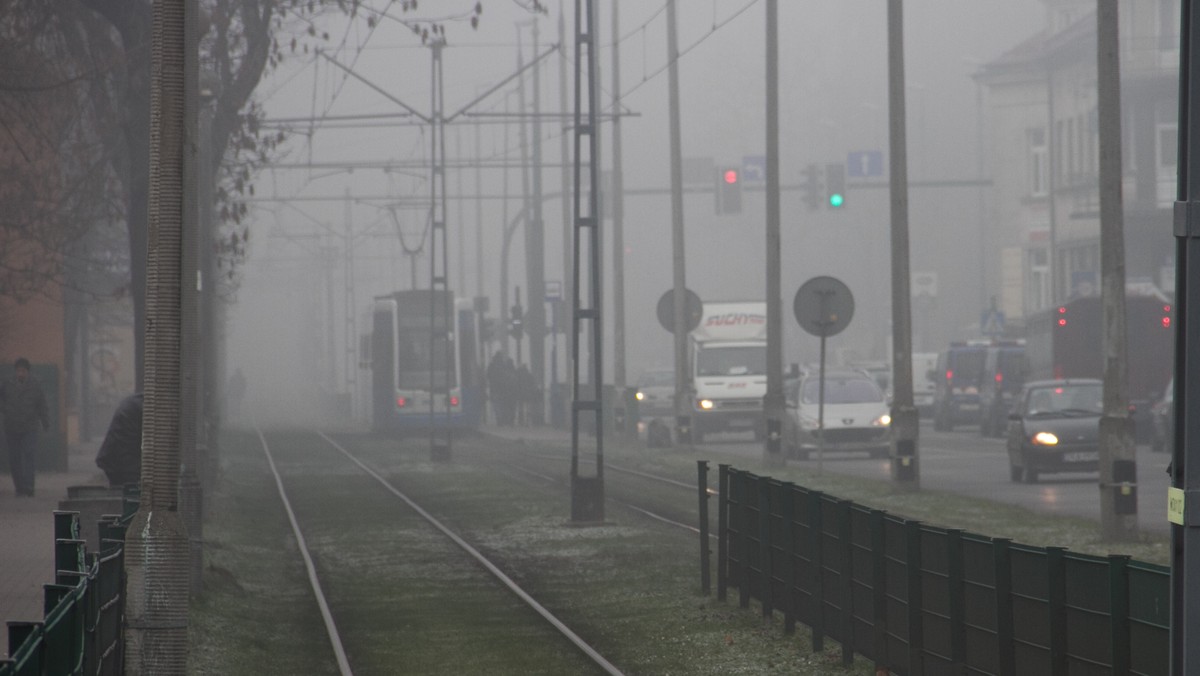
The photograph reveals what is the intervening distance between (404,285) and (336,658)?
125 metres

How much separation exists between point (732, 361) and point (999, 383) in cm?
670

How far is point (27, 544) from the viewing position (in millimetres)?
18969

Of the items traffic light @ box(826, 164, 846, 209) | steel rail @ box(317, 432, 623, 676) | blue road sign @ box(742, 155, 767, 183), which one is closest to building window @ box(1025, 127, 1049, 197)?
blue road sign @ box(742, 155, 767, 183)

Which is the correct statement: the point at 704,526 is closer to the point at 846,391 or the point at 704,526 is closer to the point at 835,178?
the point at 846,391

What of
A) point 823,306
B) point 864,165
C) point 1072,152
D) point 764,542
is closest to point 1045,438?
point 823,306

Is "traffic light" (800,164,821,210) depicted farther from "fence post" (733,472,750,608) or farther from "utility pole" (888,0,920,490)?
"fence post" (733,472,750,608)

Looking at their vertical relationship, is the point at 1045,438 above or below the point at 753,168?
below

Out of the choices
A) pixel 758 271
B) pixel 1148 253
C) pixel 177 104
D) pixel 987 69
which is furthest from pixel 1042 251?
pixel 177 104

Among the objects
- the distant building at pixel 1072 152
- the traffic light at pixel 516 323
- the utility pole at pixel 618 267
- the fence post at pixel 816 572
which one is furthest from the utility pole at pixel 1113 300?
the traffic light at pixel 516 323

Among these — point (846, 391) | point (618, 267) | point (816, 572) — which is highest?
point (618, 267)

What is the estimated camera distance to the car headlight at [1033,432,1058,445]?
2759cm

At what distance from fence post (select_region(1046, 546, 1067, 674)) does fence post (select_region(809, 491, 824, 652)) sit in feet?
11.5

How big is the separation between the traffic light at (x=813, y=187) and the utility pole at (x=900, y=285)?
17429 mm

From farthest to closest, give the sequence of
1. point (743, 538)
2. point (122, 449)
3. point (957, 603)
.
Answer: point (122, 449)
point (743, 538)
point (957, 603)
